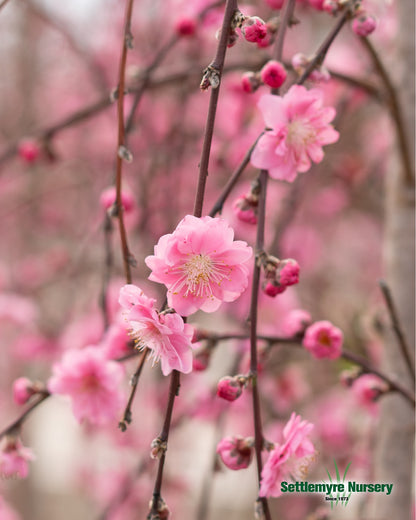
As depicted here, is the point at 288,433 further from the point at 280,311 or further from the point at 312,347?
the point at 280,311

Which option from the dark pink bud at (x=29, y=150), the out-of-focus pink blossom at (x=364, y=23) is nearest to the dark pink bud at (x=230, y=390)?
the out-of-focus pink blossom at (x=364, y=23)

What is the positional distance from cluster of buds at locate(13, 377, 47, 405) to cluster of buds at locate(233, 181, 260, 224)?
418mm

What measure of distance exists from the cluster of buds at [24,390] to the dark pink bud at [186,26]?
0.63 metres

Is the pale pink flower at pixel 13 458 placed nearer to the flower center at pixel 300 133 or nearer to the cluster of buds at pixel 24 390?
the cluster of buds at pixel 24 390

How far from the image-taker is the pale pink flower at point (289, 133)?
0.66 meters

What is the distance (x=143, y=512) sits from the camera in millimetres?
2266

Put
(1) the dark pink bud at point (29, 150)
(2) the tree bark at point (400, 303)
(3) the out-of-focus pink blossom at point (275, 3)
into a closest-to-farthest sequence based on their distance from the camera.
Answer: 1. (3) the out-of-focus pink blossom at point (275, 3)
2. (2) the tree bark at point (400, 303)
3. (1) the dark pink bud at point (29, 150)

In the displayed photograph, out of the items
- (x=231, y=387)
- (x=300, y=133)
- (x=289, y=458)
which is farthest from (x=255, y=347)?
(x=300, y=133)

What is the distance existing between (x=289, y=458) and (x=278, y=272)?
221 millimetres

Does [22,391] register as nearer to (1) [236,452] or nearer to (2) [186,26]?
(1) [236,452]

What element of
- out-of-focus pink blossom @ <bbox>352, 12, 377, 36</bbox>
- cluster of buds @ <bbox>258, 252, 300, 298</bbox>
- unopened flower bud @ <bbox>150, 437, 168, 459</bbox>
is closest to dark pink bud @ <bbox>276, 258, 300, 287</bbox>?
cluster of buds @ <bbox>258, 252, 300, 298</bbox>

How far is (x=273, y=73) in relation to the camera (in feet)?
2.12

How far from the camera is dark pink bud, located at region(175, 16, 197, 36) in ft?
3.29

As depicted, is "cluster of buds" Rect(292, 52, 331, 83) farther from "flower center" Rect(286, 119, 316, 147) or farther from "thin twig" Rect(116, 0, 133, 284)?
"thin twig" Rect(116, 0, 133, 284)
